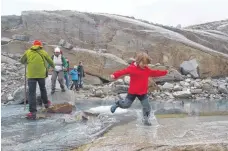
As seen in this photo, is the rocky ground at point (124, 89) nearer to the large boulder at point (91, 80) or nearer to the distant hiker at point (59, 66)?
the large boulder at point (91, 80)

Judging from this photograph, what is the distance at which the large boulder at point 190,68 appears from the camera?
2858cm

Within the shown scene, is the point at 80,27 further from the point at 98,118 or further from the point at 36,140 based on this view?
the point at 36,140

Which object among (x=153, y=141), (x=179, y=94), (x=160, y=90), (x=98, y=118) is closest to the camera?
(x=153, y=141)

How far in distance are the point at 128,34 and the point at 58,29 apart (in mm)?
6397

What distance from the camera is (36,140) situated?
6.74 m

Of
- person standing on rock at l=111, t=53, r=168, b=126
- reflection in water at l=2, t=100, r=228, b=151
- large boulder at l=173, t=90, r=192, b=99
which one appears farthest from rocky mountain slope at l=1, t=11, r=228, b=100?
person standing on rock at l=111, t=53, r=168, b=126

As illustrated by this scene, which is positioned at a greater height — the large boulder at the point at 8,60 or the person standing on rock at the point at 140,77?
the large boulder at the point at 8,60

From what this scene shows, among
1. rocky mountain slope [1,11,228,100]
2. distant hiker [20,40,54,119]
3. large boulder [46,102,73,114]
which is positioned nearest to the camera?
distant hiker [20,40,54,119]

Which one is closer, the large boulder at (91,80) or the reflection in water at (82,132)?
the reflection in water at (82,132)

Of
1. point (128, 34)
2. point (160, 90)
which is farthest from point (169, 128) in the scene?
point (128, 34)

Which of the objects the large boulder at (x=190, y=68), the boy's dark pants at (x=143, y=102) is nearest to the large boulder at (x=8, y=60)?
the large boulder at (x=190, y=68)

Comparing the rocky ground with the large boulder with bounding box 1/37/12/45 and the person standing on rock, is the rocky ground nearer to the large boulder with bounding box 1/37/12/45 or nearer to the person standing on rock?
the large boulder with bounding box 1/37/12/45

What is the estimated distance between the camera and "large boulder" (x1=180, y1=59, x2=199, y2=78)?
28577mm

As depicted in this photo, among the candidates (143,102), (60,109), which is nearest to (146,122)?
(143,102)
